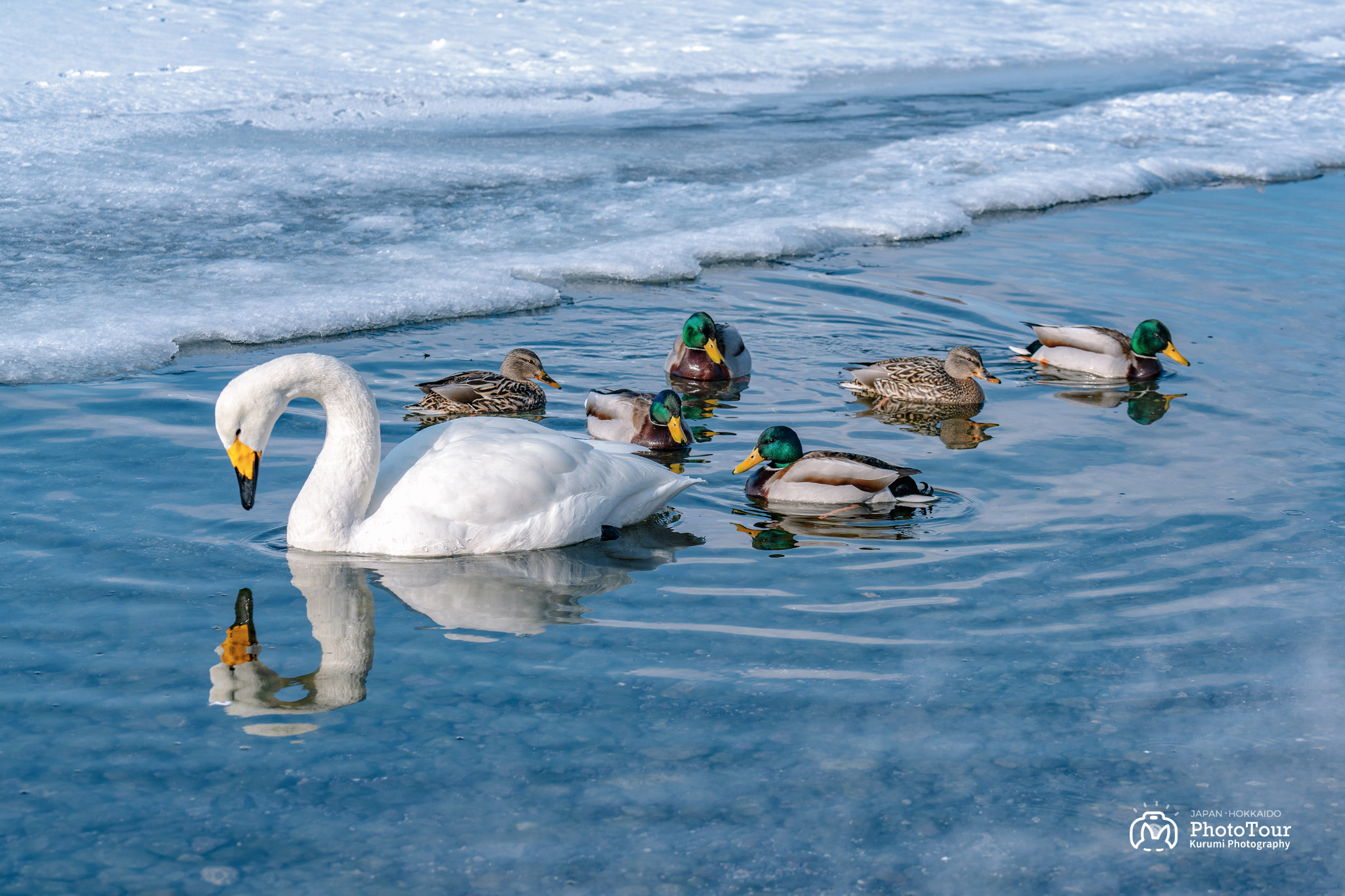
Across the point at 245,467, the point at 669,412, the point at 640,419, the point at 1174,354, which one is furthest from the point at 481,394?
the point at 1174,354

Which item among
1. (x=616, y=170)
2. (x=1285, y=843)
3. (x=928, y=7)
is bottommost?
(x=1285, y=843)

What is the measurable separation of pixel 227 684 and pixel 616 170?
10.5 metres

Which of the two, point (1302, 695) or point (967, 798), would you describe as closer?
point (967, 798)

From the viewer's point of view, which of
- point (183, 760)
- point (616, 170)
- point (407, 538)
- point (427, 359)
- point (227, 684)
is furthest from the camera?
point (616, 170)

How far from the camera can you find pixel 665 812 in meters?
4.18

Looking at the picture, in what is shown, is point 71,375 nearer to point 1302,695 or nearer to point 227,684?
point 227,684

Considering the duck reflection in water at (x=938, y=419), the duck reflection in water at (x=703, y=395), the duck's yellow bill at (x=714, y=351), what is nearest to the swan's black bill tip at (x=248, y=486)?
the duck reflection in water at (x=703, y=395)

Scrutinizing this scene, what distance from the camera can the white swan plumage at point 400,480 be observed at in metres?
6.01

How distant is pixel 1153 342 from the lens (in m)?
9.47

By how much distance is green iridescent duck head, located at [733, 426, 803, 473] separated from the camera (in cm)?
732

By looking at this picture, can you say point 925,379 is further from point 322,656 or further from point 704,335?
point 322,656

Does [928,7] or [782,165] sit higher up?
[928,7]

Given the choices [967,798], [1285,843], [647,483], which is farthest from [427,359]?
[1285,843]

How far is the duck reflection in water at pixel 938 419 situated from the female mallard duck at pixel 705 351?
90cm
